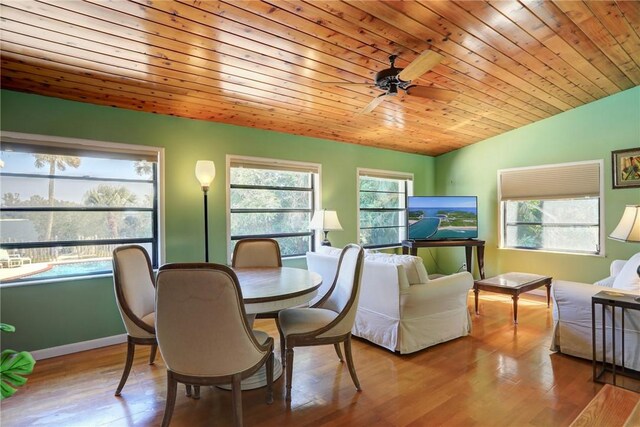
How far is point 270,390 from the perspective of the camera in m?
2.33

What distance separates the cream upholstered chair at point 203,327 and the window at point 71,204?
7.16 feet

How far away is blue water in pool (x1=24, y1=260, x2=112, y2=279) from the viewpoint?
322 centimetres

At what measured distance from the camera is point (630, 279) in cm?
295

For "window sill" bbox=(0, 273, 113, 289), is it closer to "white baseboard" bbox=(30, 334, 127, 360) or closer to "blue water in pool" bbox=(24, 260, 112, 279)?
"blue water in pool" bbox=(24, 260, 112, 279)

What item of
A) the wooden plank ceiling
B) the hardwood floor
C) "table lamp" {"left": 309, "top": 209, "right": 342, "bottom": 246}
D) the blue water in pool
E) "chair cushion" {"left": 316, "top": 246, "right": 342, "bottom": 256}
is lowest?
the hardwood floor

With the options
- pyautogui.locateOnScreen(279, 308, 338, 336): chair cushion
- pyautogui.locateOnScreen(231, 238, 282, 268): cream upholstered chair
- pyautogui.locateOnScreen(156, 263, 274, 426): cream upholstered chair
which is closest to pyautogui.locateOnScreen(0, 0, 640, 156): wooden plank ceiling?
pyautogui.locateOnScreen(231, 238, 282, 268): cream upholstered chair

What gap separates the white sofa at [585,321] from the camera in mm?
2602

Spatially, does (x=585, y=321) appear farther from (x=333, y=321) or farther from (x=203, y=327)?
(x=203, y=327)

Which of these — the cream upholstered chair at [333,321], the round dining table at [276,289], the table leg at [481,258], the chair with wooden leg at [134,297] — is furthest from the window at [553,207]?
the chair with wooden leg at [134,297]

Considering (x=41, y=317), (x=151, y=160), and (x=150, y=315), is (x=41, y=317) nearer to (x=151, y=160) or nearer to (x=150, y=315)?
(x=150, y=315)

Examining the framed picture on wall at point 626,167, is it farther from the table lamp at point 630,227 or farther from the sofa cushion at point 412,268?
the sofa cushion at point 412,268

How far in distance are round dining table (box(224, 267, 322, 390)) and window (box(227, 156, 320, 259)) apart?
4.84ft

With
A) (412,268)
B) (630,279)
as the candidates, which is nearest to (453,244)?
(630,279)

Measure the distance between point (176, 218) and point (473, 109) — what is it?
389cm
